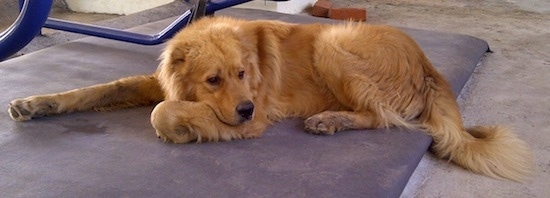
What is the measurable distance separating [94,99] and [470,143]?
159 cm

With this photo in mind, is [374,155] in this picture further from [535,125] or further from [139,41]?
[139,41]

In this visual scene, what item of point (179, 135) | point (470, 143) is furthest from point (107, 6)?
point (470, 143)

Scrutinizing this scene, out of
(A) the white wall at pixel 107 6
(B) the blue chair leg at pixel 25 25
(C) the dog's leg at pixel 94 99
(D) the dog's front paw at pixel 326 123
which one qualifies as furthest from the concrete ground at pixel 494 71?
(B) the blue chair leg at pixel 25 25

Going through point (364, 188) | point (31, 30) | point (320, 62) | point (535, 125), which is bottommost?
point (535, 125)

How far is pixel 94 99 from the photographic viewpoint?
244 cm

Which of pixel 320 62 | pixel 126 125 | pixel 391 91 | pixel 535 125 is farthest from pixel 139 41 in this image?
pixel 535 125

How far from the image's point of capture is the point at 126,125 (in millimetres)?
2320

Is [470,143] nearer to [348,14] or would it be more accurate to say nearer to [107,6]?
[348,14]

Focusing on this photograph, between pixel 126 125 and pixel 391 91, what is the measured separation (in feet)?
3.67

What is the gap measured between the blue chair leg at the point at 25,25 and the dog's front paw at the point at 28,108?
1.23 feet

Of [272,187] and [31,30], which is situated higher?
[31,30]

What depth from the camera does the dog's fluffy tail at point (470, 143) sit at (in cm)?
223

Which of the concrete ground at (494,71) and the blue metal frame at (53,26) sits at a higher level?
the blue metal frame at (53,26)

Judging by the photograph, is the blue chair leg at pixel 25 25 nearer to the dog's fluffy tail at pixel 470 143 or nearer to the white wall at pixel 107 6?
the dog's fluffy tail at pixel 470 143
